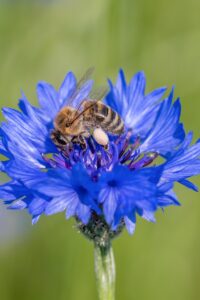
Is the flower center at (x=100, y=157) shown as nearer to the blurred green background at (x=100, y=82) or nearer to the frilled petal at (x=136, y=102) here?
the frilled petal at (x=136, y=102)

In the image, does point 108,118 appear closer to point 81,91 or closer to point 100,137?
point 100,137

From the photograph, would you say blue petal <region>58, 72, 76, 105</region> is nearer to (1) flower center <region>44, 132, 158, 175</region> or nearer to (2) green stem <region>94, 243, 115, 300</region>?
(1) flower center <region>44, 132, 158, 175</region>

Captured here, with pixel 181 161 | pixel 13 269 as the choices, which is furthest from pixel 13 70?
pixel 181 161

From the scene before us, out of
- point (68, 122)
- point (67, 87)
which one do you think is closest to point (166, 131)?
point (68, 122)

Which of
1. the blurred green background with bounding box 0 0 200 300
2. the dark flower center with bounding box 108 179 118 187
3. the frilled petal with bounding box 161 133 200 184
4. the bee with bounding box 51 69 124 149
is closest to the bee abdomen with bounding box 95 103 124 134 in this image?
the bee with bounding box 51 69 124 149

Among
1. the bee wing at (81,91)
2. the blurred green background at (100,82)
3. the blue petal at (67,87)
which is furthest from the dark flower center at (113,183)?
the blurred green background at (100,82)

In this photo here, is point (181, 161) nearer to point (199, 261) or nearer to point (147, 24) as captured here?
point (199, 261)
